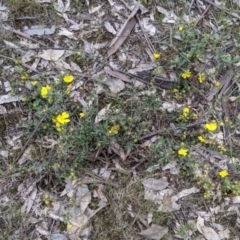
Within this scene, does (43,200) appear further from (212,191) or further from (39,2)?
(39,2)

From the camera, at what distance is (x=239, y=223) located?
9.93ft

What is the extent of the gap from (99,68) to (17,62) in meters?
0.57

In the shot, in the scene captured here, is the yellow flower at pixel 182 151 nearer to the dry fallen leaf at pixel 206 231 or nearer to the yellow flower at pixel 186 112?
the yellow flower at pixel 186 112

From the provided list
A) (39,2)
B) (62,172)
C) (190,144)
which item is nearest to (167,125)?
(190,144)

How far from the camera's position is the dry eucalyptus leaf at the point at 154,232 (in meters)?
2.94

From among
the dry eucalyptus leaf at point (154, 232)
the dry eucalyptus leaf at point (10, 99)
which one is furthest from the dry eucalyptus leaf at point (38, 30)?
the dry eucalyptus leaf at point (154, 232)

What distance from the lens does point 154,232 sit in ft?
9.66

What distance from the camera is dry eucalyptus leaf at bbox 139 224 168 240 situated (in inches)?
116

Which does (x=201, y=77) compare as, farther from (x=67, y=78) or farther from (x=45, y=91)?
Answer: (x=45, y=91)

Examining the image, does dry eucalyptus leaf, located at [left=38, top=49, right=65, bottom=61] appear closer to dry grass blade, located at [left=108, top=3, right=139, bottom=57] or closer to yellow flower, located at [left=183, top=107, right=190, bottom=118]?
dry grass blade, located at [left=108, top=3, right=139, bottom=57]

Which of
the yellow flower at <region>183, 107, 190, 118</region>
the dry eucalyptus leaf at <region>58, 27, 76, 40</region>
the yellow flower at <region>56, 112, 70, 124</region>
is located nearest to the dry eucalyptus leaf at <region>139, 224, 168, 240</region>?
the yellow flower at <region>183, 107, 190, 118</region>

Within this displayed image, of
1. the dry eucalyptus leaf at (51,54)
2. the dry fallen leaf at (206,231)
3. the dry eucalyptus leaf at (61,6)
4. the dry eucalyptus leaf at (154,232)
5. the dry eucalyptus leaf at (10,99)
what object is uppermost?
the dry eucalyptus leaf at (61,6)

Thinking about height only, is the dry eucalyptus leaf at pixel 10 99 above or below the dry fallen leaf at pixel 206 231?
above

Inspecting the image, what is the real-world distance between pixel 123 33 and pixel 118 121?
2.36 feet
